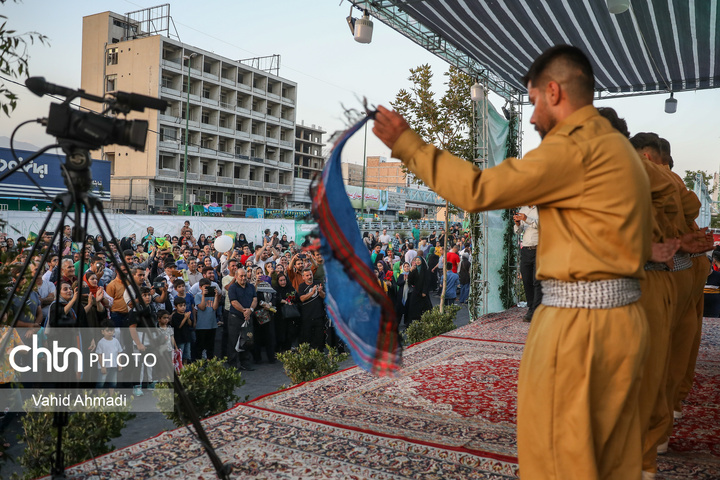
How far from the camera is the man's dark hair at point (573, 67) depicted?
6.83ft

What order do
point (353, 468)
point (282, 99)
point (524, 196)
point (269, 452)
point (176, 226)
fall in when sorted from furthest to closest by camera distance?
1. point (282, 99)
2. point (176, 226)
3. point (269, 452)
4. point (353, 468)
5. point (524, 196)

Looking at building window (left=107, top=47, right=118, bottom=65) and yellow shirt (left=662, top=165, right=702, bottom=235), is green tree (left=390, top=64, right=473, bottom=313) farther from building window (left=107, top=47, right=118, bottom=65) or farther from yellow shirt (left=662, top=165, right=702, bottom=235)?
building window (left=107, top=47, right=118, bottom=65)

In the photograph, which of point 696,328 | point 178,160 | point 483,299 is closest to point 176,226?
point 483,299

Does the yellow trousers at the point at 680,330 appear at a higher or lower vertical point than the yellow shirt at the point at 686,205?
lower

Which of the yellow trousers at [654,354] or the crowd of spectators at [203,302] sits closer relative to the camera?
the yellow trousers at [654,354]

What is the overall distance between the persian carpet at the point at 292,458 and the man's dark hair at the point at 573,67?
2.37m

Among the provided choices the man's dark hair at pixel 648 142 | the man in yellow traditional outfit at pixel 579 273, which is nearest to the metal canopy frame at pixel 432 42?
the man's dark hair at pixel 648 142

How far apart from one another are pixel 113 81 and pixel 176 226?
3556 centimetres

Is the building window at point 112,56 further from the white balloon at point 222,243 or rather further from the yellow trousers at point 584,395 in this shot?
the yellow trousers at point 584,395

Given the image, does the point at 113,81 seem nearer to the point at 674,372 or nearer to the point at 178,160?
the point at 178,160

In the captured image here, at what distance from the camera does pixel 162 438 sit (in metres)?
3.96

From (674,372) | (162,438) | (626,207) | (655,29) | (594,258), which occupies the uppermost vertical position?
(655,29)

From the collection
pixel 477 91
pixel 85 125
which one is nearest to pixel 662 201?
pixel 85 125

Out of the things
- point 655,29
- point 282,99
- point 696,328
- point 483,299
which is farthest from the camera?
point 282,99
